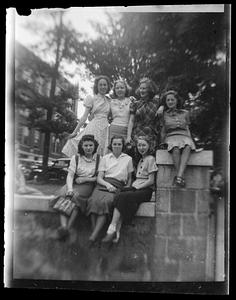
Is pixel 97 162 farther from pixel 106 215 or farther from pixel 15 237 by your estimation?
pixel 15 237

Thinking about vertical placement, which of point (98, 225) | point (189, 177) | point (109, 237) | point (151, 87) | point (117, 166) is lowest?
point (109, 237)

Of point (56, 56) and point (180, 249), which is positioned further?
point (56, 56)

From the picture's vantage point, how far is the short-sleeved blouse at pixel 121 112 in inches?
173

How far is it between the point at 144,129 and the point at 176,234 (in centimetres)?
118

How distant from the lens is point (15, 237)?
443 cm

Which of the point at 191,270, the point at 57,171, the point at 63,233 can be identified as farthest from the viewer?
the point at 57,171

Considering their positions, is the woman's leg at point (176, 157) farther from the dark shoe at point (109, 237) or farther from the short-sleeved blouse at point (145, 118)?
the dark shoe at point (109, 237)

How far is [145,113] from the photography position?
438 centimetres

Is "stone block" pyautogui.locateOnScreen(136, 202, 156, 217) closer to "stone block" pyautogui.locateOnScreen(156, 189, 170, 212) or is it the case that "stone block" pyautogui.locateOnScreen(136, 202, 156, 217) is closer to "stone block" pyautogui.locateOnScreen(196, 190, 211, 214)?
"stone block" pyautogui.locateOnScreen(156, 189, 170, 212)

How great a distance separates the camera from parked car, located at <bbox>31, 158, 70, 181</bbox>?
442 centimetres

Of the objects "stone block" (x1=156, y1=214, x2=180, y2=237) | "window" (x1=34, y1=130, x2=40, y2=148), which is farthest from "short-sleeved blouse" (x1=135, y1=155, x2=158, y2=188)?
"window" (x1=34, y1=130, x2=40, y2=148)

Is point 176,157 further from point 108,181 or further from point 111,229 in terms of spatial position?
point 111,229

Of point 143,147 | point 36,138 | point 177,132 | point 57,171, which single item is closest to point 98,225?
point 57,171

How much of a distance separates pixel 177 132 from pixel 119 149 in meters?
0.66
